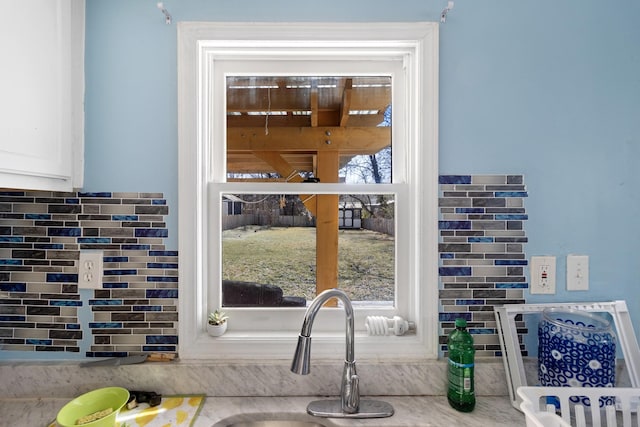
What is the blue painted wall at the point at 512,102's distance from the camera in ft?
3.88

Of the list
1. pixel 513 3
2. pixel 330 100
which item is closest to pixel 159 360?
pixel 330 100

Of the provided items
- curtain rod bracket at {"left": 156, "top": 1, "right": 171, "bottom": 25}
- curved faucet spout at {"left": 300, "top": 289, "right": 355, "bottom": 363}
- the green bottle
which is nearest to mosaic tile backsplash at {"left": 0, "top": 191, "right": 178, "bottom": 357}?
curved faucet spout at {"left": 300, "top": 289, "right": 355, "bottom": 363}

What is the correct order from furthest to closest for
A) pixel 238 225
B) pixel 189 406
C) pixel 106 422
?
pixel 238 225 < pixel 189 406 < pixel 106 422

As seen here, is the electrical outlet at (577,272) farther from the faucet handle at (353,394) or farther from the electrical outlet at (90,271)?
the electrical outlet at (90,271)

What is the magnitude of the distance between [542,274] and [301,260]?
0.89 m

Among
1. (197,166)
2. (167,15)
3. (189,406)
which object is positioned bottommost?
(189,406)

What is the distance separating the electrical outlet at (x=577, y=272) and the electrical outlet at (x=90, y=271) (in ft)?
5.52

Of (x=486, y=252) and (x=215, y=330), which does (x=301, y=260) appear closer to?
(x=215, y=330)

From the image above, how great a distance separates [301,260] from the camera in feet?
4.48

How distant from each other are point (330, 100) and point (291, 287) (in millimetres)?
786

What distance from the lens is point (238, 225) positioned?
52.7 inches

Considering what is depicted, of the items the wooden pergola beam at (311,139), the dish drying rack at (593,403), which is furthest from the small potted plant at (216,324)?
the dish drying rack at (593,403)

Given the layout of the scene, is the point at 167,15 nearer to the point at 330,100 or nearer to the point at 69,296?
the point at 330,100

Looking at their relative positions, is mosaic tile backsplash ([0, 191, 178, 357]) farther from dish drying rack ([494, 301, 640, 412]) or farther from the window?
dish drying rack ([494, 301, 640, 412])
